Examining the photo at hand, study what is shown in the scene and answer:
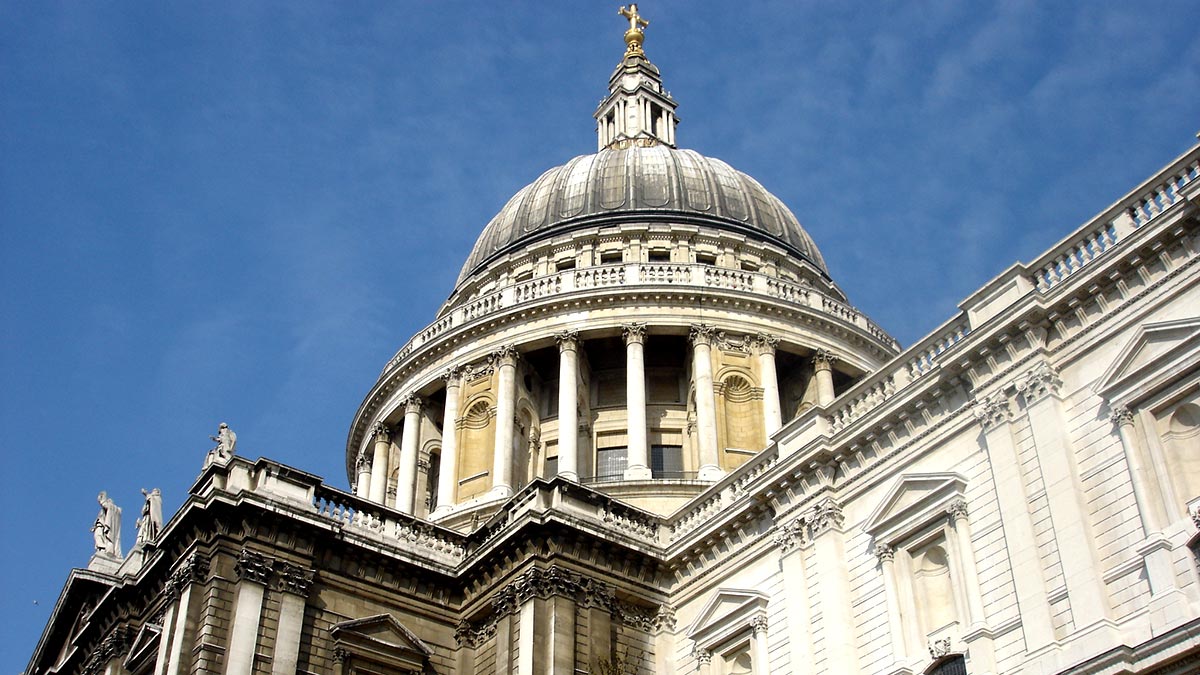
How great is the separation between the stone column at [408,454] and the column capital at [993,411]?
2518 centimetres

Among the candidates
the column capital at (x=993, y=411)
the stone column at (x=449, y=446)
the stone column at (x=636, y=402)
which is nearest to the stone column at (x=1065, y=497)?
the column capital at (x=993, y=411)

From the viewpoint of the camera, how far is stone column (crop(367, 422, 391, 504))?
47.8 metres

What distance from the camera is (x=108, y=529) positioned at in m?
39.5

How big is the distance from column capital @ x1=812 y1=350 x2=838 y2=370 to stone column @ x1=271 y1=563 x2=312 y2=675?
22161 millimetres

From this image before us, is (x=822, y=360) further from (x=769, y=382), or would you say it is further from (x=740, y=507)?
(x=740, y=507)

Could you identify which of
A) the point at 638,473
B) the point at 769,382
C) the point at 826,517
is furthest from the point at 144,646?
the point at 769,382

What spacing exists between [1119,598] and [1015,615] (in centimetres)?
210

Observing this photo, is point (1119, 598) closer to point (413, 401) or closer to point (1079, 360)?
point (1079, 360)

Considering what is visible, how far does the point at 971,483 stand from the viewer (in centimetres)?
2409

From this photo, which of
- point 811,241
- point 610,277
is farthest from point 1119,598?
point 811,241

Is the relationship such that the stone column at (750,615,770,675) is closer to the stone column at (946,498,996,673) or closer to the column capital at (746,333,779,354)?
the stone column at (946,498,996,673)

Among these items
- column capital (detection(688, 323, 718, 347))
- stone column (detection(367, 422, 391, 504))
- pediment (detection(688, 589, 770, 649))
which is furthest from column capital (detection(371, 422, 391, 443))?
pediment (detection(688, 589, 770, 649))

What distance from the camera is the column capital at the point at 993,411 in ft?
77.9

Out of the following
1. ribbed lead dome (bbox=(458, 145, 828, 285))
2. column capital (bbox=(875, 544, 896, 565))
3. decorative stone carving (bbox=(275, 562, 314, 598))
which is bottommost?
column capital (bbox=(875, 544, 896, 565))
